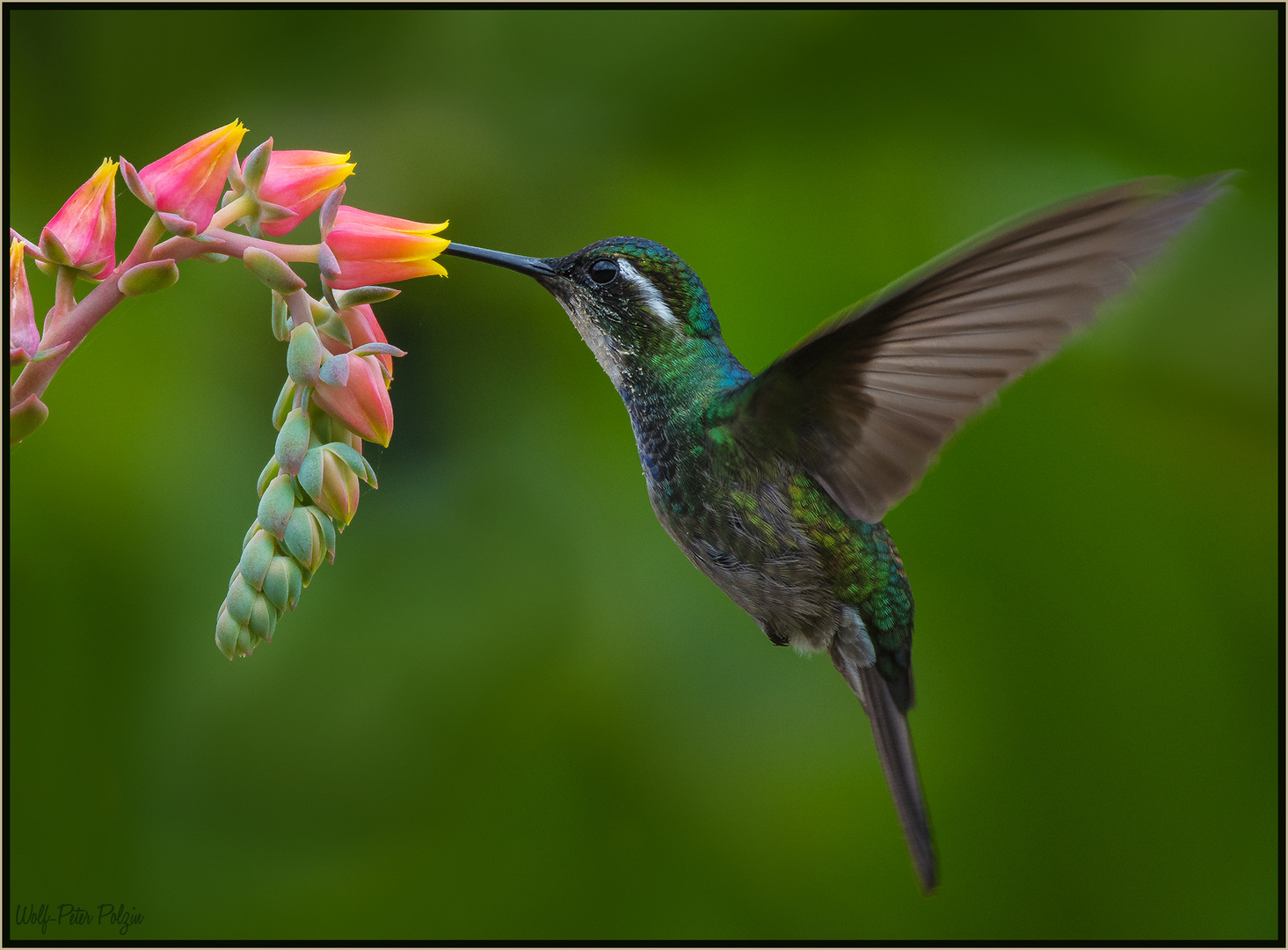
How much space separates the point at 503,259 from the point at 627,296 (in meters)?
0.18

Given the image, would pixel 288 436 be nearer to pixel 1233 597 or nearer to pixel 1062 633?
pixel 1062 633

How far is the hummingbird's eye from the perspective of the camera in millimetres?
1455

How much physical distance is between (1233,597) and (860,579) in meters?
1.20

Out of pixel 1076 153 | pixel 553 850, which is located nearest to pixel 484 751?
pixel 553 850

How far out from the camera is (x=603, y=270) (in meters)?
1.46

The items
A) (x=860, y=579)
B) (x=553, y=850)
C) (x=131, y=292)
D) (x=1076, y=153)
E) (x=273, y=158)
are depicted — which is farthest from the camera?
(x=1076, y=153)

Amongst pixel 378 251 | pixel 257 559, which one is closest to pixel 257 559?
pixel 257 559

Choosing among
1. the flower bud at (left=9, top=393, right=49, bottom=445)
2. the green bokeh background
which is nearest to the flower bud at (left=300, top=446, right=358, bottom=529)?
the flower bud at (left=9, top=393, right=49, bottom=445)

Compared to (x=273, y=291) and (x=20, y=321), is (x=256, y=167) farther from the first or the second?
(x=20, y=321)

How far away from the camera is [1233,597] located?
87.9 inches

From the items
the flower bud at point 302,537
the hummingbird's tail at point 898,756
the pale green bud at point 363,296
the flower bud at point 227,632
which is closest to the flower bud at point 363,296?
the pale green bud at point 363,296

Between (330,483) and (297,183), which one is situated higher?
(297,183)

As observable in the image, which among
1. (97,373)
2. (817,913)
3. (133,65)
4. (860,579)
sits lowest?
(817,913)

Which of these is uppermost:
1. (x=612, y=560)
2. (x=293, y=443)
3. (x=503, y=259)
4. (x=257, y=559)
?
(x=503, y=259)
